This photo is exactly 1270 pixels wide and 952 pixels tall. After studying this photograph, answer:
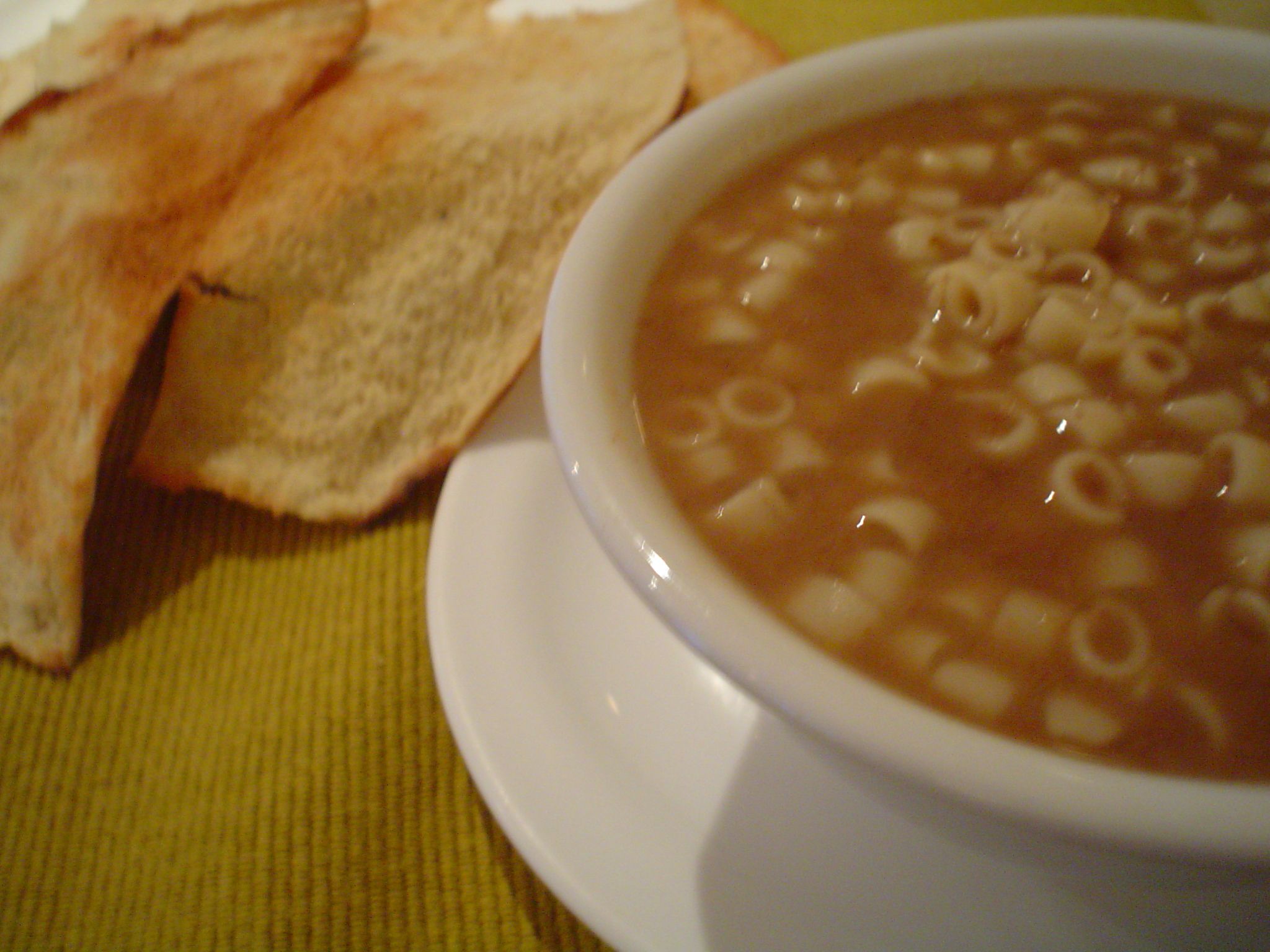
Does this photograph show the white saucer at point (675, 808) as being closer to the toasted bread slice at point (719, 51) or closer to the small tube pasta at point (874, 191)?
the small tube pasta at point (874, 191)

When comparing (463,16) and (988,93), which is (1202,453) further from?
(463,16)

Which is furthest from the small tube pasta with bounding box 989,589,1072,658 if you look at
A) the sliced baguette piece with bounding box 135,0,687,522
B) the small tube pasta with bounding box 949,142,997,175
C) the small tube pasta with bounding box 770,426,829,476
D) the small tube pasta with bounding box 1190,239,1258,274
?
the sliced baguette piece with bounding box 135,0,687,522

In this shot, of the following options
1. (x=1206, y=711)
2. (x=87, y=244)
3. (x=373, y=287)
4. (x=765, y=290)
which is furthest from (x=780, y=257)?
(x=87, y=244)

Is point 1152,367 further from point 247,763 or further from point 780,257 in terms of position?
point 247,763

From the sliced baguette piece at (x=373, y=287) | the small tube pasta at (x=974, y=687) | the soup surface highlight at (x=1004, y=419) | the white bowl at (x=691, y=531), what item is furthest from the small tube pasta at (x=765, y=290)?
the sliced baguette piece at (x=373, y=287)

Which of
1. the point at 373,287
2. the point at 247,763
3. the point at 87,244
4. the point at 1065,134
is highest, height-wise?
the point at 1065,134

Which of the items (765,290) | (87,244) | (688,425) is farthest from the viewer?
(87,244)
